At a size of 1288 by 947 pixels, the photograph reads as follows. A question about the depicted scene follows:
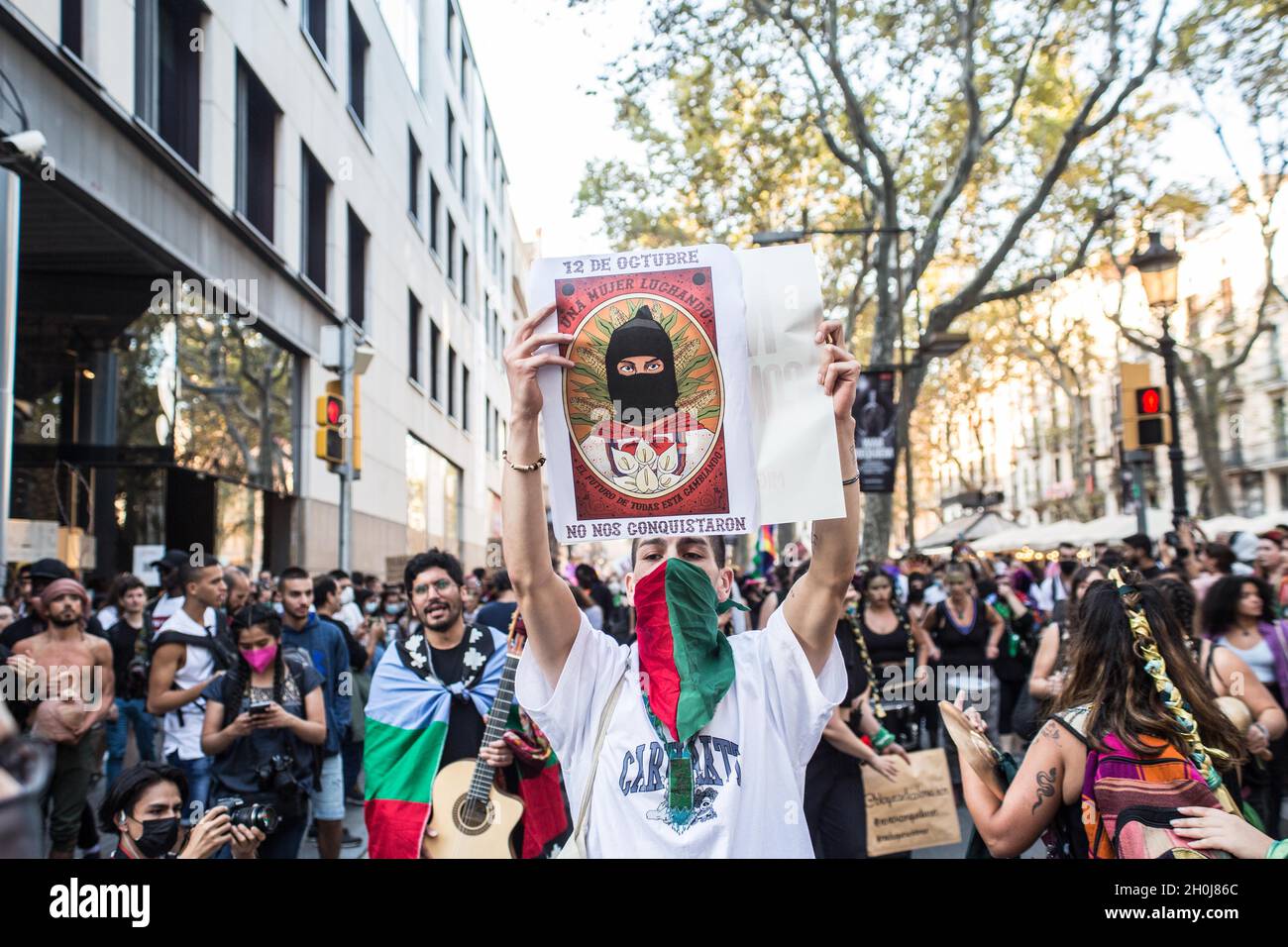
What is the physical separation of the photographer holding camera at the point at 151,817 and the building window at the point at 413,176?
22.8 m

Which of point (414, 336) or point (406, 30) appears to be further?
point (414, 336)

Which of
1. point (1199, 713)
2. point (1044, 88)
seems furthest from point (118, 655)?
→ point (1044, 88)

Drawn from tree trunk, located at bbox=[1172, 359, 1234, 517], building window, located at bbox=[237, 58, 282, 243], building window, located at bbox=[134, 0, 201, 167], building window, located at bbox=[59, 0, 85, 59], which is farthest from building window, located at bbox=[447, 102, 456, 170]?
building window, located at bbox=[59, 0, 85, 59]

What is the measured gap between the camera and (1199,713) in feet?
10.0

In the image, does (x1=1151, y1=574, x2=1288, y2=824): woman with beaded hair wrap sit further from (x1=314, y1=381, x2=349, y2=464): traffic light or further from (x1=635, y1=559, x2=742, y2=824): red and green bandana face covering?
(x1=314, y1=381, x2=349, y2=464): traffic light

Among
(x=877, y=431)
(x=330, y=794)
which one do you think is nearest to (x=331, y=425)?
(x=330, y=794)

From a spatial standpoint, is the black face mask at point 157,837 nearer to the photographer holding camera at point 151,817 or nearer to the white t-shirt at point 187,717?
the photographer holding camera at point 151,817

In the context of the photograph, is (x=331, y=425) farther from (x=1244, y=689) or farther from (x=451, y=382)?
(x=451, y=382)

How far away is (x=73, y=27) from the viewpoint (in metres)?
10.2

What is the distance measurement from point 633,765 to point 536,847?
7.69 ft

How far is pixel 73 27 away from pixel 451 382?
70.7 ft

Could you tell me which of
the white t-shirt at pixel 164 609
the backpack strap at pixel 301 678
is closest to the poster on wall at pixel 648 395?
the backpack strap at pixel 301 678

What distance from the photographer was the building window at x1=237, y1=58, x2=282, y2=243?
1498 centimetres

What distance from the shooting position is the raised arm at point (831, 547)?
2371 millimetres
